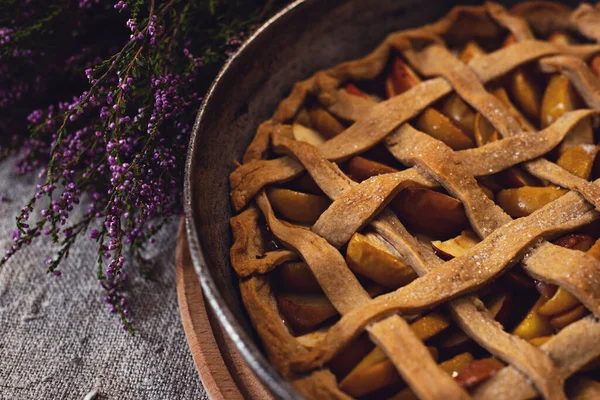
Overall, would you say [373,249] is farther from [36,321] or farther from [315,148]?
[36,321]

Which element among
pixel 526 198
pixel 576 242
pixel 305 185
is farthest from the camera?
pixel 305 185

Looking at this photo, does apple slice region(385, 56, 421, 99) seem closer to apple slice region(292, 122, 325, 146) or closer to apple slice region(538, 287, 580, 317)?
apple slice region(292, 122, 325, 146)

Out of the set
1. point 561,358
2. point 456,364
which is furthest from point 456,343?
point 561,358

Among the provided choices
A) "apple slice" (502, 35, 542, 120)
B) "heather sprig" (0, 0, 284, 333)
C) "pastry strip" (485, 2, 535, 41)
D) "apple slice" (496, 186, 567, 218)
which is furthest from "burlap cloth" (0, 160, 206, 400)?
"pastry strip" (485, 2, 535, 41)

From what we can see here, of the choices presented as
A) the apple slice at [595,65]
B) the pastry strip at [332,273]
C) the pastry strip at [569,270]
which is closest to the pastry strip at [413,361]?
the pastry strip at [332,273]

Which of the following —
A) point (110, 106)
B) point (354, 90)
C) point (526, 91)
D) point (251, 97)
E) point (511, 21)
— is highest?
point (110, 106)

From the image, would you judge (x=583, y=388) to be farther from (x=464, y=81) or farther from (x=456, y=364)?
(x=464, y=81)
